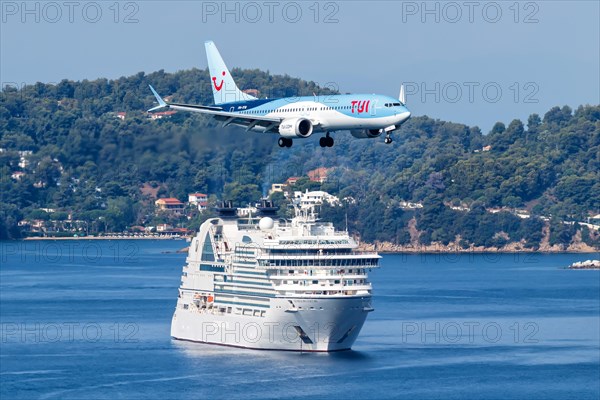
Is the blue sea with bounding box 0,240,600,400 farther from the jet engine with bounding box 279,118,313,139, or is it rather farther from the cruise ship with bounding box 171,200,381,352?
the jet engine with bounding box 279,118,313,139

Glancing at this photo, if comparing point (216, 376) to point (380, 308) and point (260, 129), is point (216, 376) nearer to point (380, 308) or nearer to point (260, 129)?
point (260, 129)

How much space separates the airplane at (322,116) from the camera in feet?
238

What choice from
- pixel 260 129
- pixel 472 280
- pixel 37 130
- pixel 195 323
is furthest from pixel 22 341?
pixel 472 280

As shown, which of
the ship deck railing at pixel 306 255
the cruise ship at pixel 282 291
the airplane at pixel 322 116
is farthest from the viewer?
the ship deck railing at pixel 306 255

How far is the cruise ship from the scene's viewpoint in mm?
106500

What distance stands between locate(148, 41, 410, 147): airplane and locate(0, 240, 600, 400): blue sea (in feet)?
81.8

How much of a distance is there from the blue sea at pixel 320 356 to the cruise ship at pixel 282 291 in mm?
1589

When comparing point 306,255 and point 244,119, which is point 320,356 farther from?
point 244,119

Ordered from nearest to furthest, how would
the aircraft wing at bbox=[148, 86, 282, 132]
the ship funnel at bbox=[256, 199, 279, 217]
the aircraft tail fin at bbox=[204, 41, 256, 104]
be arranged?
the aircraft wing at bbox=[148, 86, 282, 132], the aircraft tail fin at bbox=[204, 41, 256, 104], the ship funnel at bbox=[256, 199, 279, 217]

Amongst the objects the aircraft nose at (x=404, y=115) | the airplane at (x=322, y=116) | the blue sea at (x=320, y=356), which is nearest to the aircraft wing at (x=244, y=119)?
the airplane at (x=322, y=116)

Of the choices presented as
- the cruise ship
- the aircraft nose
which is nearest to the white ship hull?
the cruise ship

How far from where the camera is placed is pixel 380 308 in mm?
147000

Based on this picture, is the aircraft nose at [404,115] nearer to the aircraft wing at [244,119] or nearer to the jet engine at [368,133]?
the jet engine at [368,133]

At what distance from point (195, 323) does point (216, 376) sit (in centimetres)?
1450
